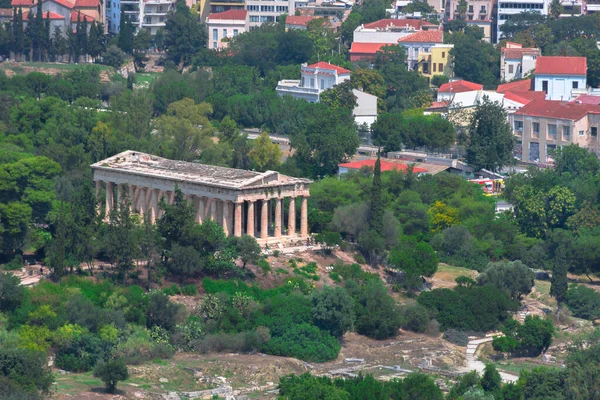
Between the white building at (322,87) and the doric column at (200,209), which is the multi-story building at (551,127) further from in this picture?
the doric column at (200,209)

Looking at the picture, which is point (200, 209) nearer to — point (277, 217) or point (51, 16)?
point (277, 217)

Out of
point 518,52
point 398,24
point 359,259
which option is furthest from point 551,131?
point 398,24

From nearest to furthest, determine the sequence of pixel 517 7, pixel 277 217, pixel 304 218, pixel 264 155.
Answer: pixel 277 217
pixel 304 218
pixel 264 155
pixel 517 7

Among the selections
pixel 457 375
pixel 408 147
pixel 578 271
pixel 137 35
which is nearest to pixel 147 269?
pixel 457 375

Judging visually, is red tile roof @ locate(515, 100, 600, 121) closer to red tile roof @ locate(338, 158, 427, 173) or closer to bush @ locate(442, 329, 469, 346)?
red tile roof @ locate(338, 158, 427, 173)

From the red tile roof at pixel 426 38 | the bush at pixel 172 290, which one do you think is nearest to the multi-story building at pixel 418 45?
the red tile roof at pixel 426 38

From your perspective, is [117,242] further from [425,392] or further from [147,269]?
[425,392]
